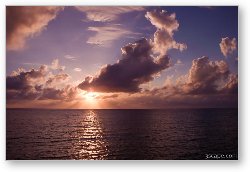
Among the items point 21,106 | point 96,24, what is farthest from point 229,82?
point 21,106

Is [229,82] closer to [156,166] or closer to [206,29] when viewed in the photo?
[206,29]

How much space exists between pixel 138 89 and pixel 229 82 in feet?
4.06

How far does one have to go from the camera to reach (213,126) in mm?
4770

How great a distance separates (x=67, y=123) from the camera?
15.8 feet

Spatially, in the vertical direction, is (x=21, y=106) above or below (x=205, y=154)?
above

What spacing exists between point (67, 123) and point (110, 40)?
1.32m

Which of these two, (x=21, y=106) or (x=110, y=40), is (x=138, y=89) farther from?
(x=21, y=106)

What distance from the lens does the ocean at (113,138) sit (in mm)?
4520

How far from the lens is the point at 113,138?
15.7ft

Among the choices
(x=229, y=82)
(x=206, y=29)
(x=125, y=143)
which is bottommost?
(x=125, y=143)

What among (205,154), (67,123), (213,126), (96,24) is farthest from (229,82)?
(67,123)

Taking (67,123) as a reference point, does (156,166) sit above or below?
below

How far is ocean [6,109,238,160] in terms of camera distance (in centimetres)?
452

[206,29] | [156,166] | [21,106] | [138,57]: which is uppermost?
[206,29]
